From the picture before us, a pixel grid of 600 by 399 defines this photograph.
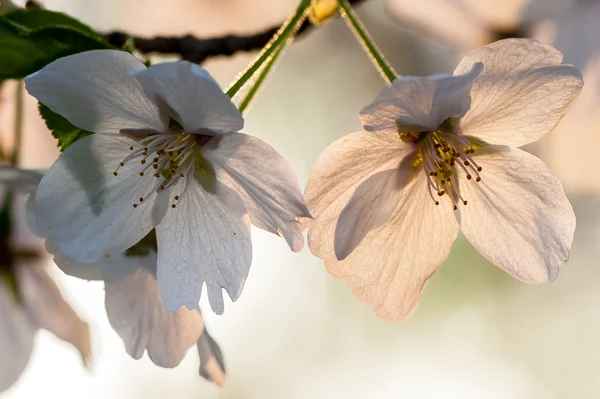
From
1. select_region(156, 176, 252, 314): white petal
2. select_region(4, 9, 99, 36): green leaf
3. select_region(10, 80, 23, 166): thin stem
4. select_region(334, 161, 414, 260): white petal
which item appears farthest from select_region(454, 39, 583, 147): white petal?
select_region(10, 80, 23, 166): thin stem

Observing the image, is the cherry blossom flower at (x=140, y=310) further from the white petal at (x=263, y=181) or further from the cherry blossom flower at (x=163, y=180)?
the white petal at (x=263, y=181)

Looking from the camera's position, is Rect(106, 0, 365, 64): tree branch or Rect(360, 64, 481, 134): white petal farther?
Rect(106, 0, 365, 64): tree branch

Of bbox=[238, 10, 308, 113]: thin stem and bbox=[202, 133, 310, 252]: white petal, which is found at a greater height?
bbox=[238, 10, 308, 113]: thin stem

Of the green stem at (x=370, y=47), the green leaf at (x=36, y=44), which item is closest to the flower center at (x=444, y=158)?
the green stem at (x=370, y=47)

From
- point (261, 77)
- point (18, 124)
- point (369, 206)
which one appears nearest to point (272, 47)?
point (261, 77)

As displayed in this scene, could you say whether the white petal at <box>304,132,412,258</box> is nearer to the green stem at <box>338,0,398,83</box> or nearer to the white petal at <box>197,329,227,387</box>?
the green stem at <box>338,0,398,83</box>

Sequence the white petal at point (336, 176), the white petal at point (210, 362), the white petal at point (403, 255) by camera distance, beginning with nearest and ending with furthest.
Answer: the white petal at point (336, 176) → the white petal at point (403, 255) → the white petal at point (210, 362)
